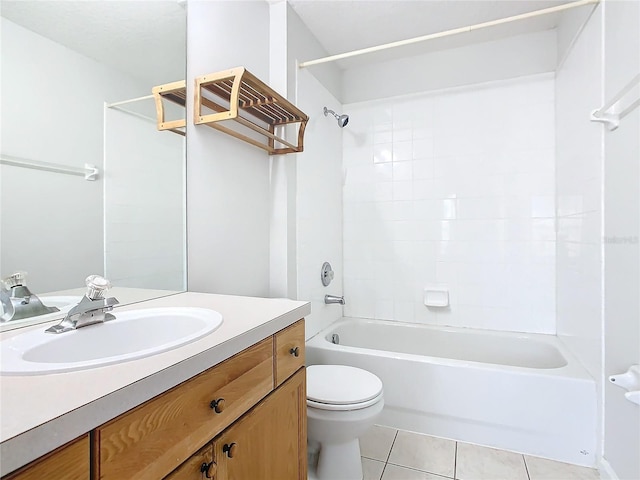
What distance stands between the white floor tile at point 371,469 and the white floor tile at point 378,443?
32mm

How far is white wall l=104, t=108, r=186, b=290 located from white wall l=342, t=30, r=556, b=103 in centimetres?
180

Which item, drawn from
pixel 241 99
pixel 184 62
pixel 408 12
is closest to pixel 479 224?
pixel 408 12

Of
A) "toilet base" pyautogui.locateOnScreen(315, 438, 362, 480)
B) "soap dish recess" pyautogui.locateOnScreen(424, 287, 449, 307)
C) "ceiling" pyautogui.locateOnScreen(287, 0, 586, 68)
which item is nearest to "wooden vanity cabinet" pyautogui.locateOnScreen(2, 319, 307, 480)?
"toilet base" pyautogui.locateOnScreen(315, 438, 362, 480)

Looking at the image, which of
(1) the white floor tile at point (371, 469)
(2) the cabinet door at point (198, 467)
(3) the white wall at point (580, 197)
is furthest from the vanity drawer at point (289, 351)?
(3) the white wall at point (580, 197)

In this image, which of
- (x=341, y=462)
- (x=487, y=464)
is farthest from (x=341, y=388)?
(x=487, y=464)

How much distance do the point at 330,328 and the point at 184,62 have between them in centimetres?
179

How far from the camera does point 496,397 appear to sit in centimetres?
168

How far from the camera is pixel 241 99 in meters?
1.64

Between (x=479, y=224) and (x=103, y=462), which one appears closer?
(x=103, y=462)

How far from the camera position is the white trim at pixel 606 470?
1387mm

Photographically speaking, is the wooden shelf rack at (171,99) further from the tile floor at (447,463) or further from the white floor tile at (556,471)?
the white floor tile at (556,471)

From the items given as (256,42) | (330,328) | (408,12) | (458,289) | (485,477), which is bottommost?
(485,477)

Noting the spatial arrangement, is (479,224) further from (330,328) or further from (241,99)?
(241,99)

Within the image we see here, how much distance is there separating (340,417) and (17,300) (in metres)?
1.15
